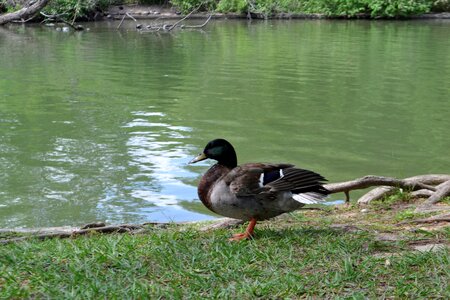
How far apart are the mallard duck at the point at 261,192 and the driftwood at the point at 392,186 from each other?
1.82m

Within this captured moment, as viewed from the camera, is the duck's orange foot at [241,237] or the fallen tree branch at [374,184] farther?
the fallen tree branch at [374,184]

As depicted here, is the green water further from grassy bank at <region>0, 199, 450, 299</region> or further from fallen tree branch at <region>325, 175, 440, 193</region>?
grassy bank at <region>0, 199, 450, 299</region>

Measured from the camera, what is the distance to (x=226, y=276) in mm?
3846

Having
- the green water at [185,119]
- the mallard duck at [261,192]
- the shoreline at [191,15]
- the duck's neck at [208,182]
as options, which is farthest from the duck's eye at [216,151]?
the shoreline at [191,15]

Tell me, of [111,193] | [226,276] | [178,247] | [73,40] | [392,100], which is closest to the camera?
[226,276]

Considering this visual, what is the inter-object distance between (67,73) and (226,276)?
17.3 metres

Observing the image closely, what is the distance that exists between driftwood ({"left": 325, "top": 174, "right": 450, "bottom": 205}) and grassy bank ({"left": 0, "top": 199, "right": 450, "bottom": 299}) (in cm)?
167

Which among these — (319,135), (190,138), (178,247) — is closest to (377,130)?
(319,135)

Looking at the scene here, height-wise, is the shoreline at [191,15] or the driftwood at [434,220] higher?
the shoreline at [191,15]

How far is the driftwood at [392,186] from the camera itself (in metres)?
6.63

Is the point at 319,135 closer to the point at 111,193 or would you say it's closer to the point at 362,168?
the point at 362,168

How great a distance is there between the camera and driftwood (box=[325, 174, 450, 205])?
21.8 feet

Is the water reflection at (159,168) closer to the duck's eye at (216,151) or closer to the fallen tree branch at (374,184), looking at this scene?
the fallen tree branch at (374,184)

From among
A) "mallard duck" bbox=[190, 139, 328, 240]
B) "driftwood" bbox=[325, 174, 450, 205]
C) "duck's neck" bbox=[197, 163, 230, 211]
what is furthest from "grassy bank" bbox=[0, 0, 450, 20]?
Answer: "mallard duck" bbox=[190, 139, 328, 240]
